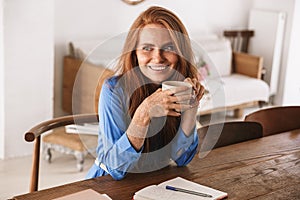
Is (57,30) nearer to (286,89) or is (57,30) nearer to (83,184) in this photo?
(286,89)

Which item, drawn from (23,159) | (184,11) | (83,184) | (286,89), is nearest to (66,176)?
(23,159)

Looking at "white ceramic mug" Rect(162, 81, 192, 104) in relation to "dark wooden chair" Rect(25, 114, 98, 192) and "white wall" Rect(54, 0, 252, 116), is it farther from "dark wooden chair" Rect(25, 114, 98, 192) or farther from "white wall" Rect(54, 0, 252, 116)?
"white wall" Rect(54, 0, 252, 116)

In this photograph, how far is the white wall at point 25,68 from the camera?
3.59 metres

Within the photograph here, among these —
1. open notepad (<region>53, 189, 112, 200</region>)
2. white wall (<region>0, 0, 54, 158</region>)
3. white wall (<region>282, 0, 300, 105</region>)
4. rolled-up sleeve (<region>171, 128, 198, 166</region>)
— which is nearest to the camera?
open notepad (<region>53, 189, 112, 200</region>)

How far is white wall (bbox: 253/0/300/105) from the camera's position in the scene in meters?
5.41

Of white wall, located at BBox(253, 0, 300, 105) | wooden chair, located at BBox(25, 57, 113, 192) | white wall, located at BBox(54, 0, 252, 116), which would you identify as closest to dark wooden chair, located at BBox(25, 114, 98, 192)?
wooden chair, located at BBox(25, 57, 113, 192)

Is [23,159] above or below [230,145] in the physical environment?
below

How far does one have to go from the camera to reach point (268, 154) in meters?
2.04

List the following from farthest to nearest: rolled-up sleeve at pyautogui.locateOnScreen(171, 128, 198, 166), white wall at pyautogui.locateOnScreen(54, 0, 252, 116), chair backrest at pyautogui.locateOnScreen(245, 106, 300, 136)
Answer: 1. white wall at pyautogui.locateOnScreen(54, 0, 252, 116)
2. chair backrest at pyautogui.locateOnScreen(245, 106, 300, 136)
3. rolled-up sleeve at pyautogui.locateOnScreen(171, 128, 198, 166)

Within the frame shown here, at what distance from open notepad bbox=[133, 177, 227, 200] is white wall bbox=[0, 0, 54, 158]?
222 centimetres

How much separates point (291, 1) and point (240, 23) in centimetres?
63

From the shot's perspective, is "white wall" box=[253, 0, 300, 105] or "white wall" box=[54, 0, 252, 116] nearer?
"white wall" box=[54, 0, 252, 116]

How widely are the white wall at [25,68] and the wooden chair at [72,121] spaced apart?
0.19m

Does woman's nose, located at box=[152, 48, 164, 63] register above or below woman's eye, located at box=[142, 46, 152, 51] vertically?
below
